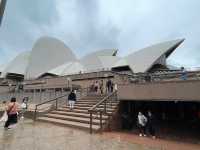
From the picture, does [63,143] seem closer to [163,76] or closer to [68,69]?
[163,76]

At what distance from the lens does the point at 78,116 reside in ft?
38.6

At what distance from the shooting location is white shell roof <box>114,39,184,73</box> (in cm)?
3371

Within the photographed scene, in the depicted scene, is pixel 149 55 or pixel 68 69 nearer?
pixel 149 55

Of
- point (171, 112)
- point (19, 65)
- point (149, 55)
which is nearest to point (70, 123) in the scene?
point (171, 112)

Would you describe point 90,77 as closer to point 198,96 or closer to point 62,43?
point 198,96

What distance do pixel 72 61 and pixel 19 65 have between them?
14150mm

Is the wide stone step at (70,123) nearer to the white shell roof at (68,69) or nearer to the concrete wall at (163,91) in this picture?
the concrete wall at (163,91)

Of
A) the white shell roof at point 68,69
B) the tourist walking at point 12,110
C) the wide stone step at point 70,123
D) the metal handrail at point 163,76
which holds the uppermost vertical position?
the white shell roof at point 68,69

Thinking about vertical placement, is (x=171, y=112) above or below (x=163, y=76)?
below

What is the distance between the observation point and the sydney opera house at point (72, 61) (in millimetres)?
34719

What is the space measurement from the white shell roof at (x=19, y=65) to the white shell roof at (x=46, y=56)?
13.0 ft

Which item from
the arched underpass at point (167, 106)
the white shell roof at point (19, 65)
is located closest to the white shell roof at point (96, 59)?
the white shell roof at point (19, 65)

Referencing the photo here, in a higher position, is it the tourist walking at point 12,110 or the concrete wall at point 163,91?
the concrete wall at point 163,91

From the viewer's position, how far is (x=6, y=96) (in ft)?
92.8
